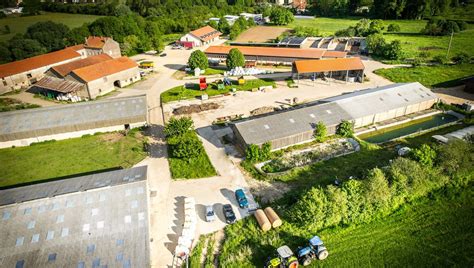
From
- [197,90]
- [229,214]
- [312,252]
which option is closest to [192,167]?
[229,214]

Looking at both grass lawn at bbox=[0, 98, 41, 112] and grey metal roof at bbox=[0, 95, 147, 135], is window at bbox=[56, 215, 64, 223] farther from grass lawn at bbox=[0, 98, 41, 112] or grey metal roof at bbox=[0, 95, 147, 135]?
grass lawn at bbox=[0, 98, 41, 112]

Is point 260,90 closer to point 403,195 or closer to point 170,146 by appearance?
point 170,146

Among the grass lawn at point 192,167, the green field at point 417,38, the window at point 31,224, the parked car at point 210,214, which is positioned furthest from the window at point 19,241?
the green field at point 417,38

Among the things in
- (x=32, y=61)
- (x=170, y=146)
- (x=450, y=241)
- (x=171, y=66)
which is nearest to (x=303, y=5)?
(x=171, y=66)

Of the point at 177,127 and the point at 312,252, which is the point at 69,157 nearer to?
the point at 177,127

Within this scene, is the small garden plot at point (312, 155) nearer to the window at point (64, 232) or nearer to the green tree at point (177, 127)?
the green tree at point (177, 127)

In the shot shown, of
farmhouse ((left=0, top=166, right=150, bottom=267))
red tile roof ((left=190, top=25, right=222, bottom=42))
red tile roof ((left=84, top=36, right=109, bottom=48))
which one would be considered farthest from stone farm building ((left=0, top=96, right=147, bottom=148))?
red tile roof ((left=190, top=25, right=222, bottom=42))

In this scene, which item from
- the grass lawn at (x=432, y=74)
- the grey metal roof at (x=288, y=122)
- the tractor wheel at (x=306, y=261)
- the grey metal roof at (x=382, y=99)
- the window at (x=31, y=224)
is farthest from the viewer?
the grass lawn at (x=432, y=74)
